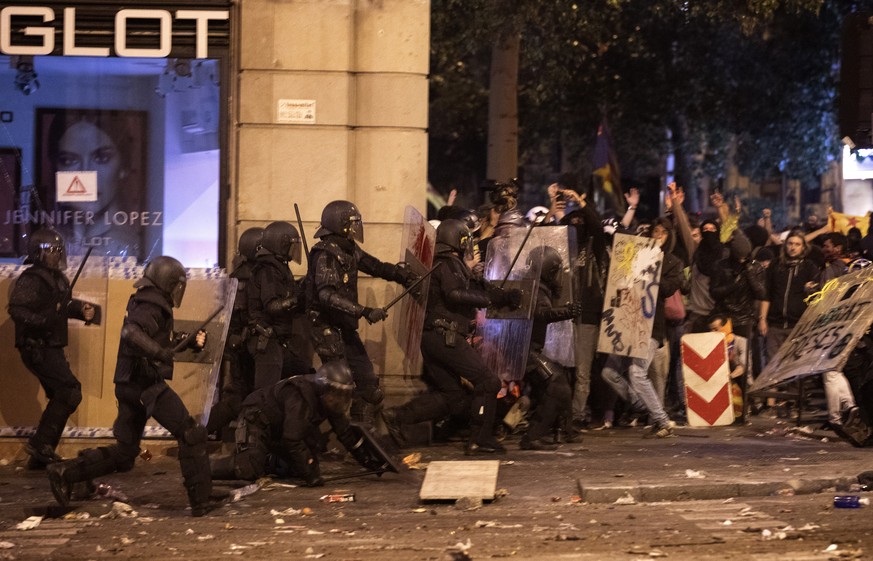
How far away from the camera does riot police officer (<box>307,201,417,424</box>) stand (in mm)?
10367

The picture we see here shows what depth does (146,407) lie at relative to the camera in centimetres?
899

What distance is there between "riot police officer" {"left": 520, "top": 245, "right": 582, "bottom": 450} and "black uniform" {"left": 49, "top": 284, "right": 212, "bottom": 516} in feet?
11.5

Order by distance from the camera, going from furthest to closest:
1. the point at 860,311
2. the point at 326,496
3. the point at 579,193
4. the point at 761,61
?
the point at 761,61, the point at 579,193, the point at 860,311, the point at 326,496

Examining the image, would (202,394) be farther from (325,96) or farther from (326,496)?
(325,96)

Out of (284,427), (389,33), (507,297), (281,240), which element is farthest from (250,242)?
(389,33)

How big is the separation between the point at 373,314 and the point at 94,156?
332 centimetres

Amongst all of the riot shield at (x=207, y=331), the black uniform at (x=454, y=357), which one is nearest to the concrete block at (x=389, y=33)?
the black uniform at (x=454, y=357)

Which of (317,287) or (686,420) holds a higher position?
(317,287)

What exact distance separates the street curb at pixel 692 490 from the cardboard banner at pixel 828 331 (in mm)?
1949

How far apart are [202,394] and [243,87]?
272 cm

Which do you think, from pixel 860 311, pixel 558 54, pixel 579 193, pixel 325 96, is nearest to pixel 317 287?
pixel 325 96

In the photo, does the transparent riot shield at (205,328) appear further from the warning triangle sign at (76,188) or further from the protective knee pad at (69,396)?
the warning triangle sign at (76,188)

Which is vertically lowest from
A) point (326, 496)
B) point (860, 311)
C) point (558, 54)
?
point (326, 496)

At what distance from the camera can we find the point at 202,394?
10836 millimetres
